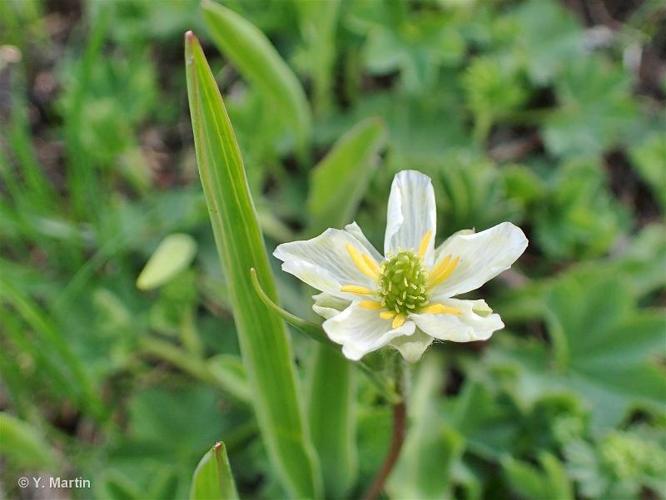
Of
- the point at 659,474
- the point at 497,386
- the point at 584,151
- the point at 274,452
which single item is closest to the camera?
the point at 274,452

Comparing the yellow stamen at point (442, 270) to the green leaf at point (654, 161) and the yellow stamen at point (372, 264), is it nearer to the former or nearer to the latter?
the yellow stamen at point (372, 264)

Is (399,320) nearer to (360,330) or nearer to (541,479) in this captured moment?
(360,330)

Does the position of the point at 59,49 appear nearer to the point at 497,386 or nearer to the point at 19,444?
the point at 19,444

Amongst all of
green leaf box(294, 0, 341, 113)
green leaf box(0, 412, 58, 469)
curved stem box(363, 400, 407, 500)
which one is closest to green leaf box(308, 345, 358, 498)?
curved stem box(363, 400, 407, 500)

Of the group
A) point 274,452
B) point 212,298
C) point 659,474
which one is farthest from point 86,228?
point 659,474

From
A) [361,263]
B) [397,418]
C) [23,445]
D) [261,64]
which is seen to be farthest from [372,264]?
[23,445]

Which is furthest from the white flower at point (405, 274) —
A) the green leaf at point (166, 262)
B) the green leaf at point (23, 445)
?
the green leaf at point (23, 445)
